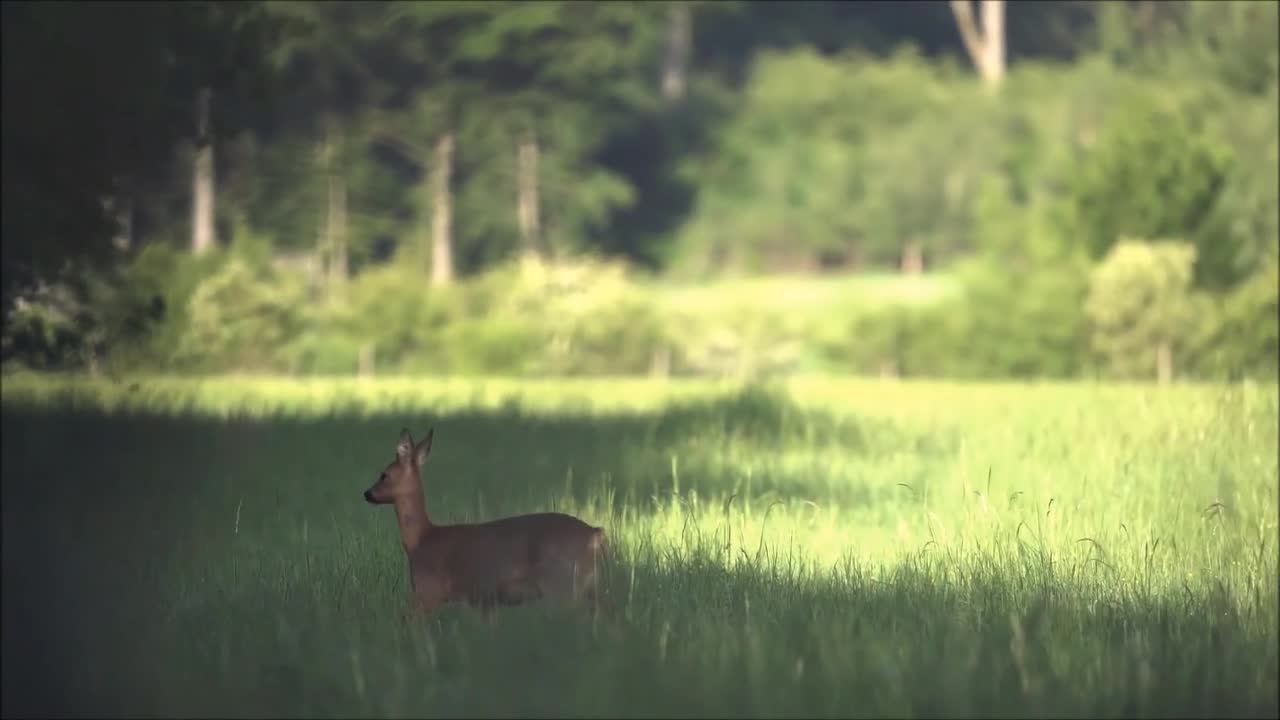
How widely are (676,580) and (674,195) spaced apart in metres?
46.0

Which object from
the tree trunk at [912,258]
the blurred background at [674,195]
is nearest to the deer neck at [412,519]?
the blurred background at [674,195]

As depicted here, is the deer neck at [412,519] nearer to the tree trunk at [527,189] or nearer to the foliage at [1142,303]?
the foliage at [1142,303]

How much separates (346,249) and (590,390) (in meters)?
20.9

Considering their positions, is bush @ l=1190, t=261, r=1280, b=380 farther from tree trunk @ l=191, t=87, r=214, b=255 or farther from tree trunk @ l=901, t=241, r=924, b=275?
tree trunk @ l=191, t=87, r=214, b=255

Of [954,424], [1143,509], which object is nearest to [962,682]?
[1143,509]

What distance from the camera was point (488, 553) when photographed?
5.69 meters

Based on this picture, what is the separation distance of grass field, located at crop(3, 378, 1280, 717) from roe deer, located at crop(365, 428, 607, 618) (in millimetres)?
115

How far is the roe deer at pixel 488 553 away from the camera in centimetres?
564

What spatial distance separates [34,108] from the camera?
33.4 ft

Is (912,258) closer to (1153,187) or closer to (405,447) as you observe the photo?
(1153,187)

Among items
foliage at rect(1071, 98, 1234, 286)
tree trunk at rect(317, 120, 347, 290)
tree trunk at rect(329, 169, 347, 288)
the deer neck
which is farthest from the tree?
tree trunk at rect(329, 169, 347, 288)

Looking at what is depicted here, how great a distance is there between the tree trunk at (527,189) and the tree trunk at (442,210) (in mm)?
2308

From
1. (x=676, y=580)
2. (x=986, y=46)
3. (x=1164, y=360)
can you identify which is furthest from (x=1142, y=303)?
(x=676, y=580)

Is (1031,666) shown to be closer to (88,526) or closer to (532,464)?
(88,526)
